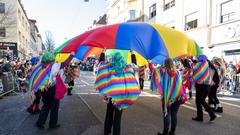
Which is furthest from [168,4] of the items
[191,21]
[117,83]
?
[117,83]

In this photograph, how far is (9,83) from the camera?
967 cm

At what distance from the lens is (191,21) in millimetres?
17859

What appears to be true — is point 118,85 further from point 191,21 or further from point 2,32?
point 2,32

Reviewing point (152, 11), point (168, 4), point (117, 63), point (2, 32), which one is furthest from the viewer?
point (2, 32)

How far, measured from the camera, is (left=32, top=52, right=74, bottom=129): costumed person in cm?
454

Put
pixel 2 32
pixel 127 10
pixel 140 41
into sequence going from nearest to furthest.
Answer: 1. pixel 140 41
2. pixel 2 32
3. pixel 127 10

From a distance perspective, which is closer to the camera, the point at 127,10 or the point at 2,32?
the point at 2,32

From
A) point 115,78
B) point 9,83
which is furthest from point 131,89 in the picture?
point 9,83

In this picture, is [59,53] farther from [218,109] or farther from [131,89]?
[218,109]

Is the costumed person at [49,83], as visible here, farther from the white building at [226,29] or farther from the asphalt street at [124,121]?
the white building at [226,29]

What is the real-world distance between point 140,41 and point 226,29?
11352 mm

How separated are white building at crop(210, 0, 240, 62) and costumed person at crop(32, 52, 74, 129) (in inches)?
506

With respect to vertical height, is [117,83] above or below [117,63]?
below

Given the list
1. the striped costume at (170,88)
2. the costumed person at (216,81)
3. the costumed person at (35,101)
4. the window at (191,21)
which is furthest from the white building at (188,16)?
the costumed person at (35,101)
